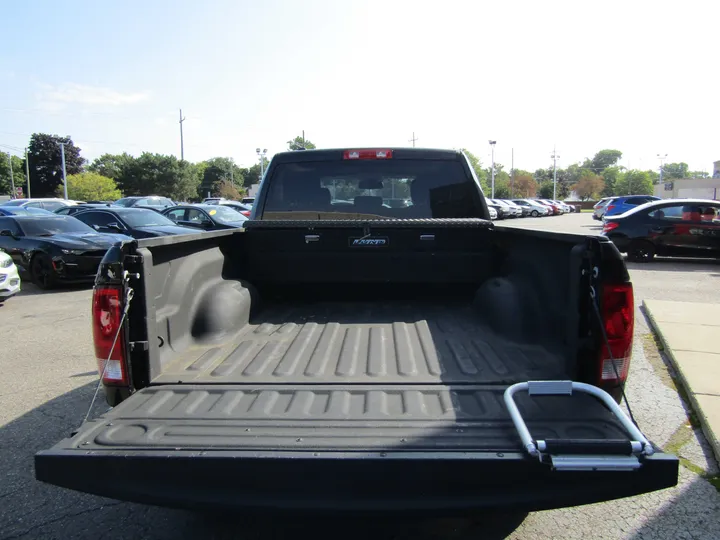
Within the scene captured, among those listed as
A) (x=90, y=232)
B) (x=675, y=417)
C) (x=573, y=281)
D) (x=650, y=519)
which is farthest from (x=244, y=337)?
(x=90, y=232)

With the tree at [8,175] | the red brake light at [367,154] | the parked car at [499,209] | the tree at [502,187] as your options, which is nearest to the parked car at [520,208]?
the parked car at [499,209]

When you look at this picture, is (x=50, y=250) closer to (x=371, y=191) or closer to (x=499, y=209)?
(x=371, y=191)

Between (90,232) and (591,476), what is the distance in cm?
1251

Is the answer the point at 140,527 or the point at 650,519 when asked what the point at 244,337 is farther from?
the point at 650,519

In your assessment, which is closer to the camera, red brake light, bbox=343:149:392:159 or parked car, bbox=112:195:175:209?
red brake light, bbox=343:149:392:159

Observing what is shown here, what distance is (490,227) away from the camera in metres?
3.92

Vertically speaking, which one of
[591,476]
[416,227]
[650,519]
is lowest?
[650,519]

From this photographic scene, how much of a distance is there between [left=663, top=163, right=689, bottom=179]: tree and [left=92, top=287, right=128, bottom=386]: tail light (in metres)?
182

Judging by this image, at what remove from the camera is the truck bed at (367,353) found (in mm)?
2732

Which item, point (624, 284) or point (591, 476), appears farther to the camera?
point (624, 284)

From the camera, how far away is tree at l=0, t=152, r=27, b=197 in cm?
9575

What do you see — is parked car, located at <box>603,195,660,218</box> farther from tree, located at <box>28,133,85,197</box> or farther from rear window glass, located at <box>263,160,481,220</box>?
tree, located at <box>28,133,85,197</box>

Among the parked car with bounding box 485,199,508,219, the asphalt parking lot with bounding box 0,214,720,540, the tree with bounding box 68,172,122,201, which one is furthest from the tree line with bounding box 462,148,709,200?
the asphalt parking lot with bounding box 0,214,720,540

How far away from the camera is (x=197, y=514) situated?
2.96 metres
